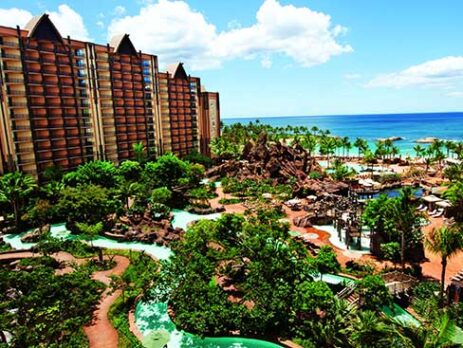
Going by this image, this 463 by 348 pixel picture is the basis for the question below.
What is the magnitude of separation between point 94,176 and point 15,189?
11.4m

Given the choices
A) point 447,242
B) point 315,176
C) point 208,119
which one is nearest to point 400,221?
point 447,242

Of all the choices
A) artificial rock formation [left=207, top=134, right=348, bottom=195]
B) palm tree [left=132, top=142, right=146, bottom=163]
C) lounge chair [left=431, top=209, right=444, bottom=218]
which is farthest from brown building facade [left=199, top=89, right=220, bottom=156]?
lounge chair [left=431, top=209, right=444, bottom=218]

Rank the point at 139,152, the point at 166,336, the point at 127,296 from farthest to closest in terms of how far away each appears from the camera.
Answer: the point at 139,152, the point at 127,296, the point at 166,336

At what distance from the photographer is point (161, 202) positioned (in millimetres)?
51938

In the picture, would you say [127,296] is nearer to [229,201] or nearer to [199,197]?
[199,197]

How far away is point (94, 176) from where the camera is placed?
52469mm

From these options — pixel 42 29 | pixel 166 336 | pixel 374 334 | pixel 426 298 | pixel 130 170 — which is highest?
pixel 42 29

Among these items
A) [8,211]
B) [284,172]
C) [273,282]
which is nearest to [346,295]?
[273,282]

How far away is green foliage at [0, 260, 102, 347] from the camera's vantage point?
16964mm

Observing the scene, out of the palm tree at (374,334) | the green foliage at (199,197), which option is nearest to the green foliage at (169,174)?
the green foliage at (199,197)

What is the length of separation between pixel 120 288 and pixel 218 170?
51.0 meters

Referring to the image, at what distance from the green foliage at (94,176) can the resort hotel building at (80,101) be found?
8462mm

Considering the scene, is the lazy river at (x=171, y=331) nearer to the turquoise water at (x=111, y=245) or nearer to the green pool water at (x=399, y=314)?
the green pool water at (x=399, y=314)

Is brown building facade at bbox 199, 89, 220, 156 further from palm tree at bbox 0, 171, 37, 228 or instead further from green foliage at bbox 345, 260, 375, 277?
green foliage at bbox 345, 260, 375, 277
